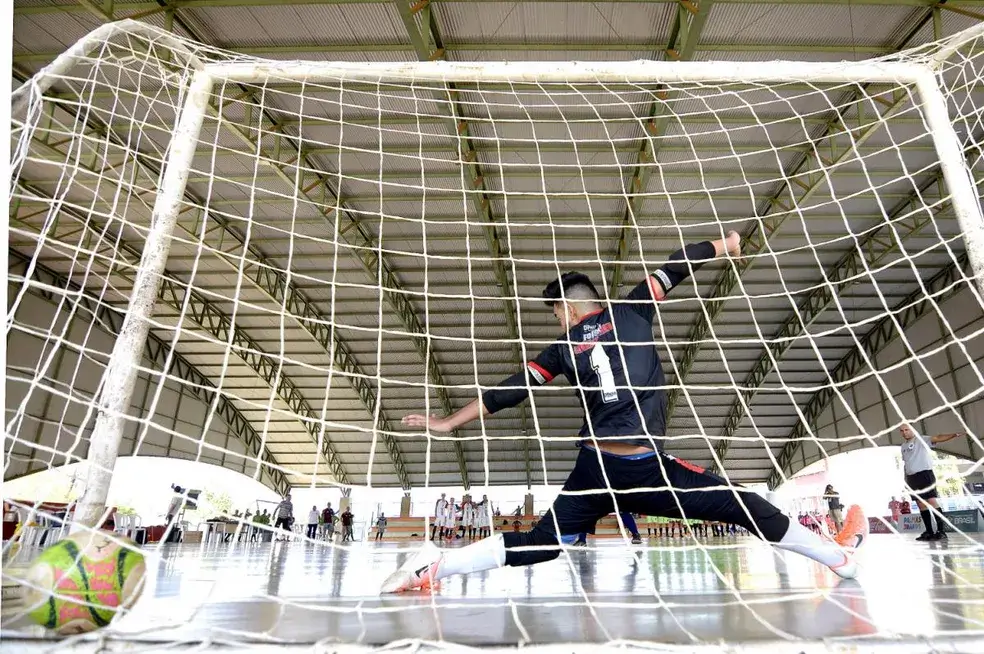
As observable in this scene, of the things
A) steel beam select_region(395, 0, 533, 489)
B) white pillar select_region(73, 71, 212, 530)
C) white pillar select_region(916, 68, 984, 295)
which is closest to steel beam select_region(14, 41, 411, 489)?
steel beam select_region(395, 0, 533, 489)

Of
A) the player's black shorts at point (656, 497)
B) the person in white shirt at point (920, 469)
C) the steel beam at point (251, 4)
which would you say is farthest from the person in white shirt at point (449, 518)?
the player's black shorts at point (656, 497)

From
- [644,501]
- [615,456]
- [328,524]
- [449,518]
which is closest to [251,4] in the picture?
[615,456]

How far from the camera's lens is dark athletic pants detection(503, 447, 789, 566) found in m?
2.52

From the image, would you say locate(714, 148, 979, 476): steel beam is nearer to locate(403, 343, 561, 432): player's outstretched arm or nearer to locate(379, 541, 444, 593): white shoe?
locate(403, 343, 561, 432): player's outstretched arm

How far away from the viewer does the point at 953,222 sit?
1556 centimetres

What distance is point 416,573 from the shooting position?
281 centimetres

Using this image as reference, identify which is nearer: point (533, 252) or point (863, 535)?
point (863, 535)

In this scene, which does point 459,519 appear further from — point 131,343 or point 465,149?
point 131,343

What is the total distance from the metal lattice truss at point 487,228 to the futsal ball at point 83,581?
0.37 meters

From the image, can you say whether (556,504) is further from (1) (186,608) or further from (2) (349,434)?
(2) (349,434)

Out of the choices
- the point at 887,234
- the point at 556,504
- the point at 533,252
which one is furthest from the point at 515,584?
the point at 887,234

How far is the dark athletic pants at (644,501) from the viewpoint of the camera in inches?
99.1

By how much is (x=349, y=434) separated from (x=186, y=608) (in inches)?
926

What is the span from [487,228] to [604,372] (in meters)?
12.1
